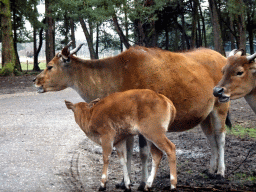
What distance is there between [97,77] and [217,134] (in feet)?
6.76

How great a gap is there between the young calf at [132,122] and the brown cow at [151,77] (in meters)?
0.55

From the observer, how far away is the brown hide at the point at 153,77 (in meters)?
4.78

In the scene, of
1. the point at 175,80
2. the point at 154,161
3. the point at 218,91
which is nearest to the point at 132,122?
the point at 154,161

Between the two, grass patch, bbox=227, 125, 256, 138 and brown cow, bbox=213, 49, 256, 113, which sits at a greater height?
brown cow, bbox=213, 49, 256, 113

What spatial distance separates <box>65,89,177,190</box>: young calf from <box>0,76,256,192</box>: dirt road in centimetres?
82

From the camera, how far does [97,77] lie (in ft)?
16.4

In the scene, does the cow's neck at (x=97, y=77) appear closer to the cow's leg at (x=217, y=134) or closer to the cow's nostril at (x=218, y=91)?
the cow's nostril at (x=218, y=91)

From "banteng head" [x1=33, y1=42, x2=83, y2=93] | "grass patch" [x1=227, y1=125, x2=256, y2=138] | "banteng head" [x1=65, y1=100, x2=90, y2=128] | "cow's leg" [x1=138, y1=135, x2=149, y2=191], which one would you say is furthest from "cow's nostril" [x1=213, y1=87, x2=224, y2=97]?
"grass patch" [x1=227, y1=125, x2=256, y2=138]

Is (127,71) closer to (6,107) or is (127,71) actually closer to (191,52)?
(191,52)

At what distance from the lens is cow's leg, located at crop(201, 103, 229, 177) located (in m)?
5.50

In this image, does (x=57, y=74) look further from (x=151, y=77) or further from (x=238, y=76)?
(x=238, y=76)

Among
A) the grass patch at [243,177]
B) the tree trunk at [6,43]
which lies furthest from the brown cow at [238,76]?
the tree trunk at [6,43]

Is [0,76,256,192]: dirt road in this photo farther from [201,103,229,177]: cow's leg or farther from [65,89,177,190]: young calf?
[65,89,177,190]: young calf

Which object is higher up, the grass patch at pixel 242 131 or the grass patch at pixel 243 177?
the grass patch at pixel 242 131
